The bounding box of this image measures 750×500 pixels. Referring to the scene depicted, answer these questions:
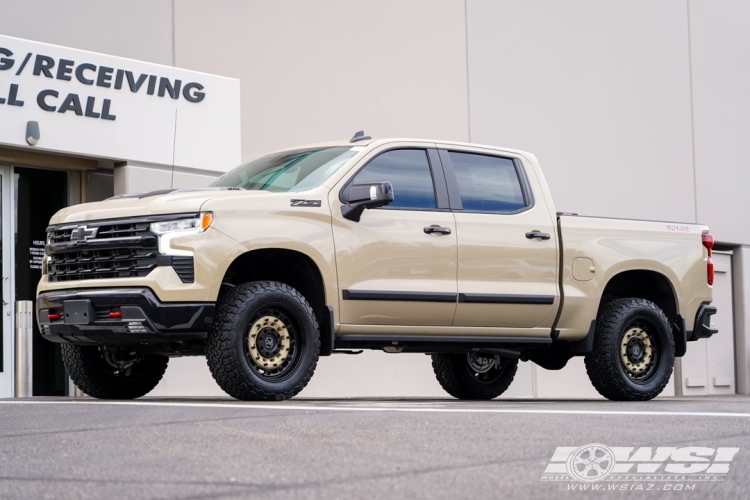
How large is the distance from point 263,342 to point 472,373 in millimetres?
3717

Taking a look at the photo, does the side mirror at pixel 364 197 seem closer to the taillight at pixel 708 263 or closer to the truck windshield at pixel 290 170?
the truck windshield at pixel 290 170

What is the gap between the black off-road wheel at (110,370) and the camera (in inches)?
342

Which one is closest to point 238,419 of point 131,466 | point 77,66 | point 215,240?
point 131,466

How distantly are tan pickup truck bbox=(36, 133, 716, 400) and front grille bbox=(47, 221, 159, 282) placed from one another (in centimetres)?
1

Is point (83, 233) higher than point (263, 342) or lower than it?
higher

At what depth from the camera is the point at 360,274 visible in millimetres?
8281

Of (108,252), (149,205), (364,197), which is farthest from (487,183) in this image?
(108,252)

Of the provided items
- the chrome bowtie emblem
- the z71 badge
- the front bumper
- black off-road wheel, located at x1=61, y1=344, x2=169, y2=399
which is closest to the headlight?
the front bumper

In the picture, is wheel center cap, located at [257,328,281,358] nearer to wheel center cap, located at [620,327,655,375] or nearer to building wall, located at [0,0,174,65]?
wheel center cap, located at [620,327,655,375]

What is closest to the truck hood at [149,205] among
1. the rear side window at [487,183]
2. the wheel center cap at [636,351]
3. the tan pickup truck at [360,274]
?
the tan pickup truck at [360,274]

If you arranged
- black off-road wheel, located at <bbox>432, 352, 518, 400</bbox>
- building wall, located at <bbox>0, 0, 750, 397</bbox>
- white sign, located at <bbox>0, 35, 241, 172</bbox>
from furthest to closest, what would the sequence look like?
building wall, located at <bbox>0, 0, 750, 397</bbox>, white sign, located at <bbox>0, 35, 241, 172</bbox>, black off-road wheel, located at <bbox>432, 352, 518, 400</bbox>

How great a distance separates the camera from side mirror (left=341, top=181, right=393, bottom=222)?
8.00 m

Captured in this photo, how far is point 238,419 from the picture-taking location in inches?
223

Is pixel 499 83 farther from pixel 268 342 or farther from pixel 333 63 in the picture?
pixel 268 342
